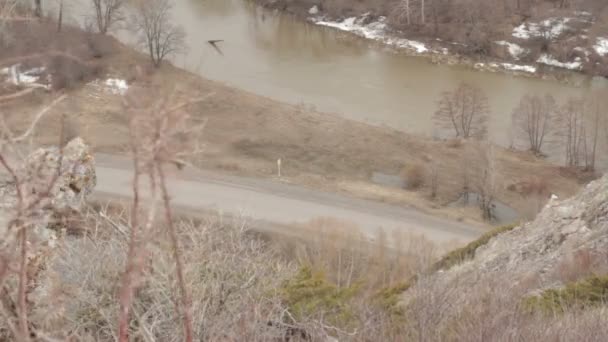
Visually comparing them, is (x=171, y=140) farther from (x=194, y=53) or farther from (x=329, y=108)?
(x=194, y=53)

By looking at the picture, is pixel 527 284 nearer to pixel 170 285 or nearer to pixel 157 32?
pixel 170 285

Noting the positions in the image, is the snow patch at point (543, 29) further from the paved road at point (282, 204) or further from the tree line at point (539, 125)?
the paved road at point (282, 204)

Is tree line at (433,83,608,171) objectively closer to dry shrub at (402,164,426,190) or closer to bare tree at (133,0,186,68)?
dry shrub at (402,164,426,190)

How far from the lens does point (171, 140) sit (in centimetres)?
166

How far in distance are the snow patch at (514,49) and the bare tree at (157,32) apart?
15.9 m

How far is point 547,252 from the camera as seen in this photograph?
1211 cm

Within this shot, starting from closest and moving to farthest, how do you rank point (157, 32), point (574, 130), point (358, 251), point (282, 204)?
1. point (358, 251)
2. point (282, 204)
3. point (574, 130)
4. point (157, 32)

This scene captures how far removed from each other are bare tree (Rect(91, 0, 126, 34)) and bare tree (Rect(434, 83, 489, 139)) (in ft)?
51.5

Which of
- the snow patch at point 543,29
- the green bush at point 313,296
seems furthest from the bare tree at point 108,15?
the green bush at point 313,296

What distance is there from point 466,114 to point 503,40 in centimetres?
1184

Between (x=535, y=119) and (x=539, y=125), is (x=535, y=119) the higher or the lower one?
the higher one

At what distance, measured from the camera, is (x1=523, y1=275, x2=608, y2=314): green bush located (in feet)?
27.0

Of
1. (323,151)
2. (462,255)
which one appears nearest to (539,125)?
(323,151)

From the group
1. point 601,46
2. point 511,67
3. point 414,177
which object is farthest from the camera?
point 601,46
